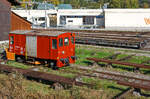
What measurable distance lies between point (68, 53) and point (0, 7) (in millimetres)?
14796

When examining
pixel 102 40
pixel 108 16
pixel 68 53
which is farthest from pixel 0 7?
pixel 108 16

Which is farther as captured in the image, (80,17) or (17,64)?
(80,17)

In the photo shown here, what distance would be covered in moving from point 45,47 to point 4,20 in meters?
14.1

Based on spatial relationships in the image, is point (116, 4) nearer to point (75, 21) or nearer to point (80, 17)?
point (80, 17)

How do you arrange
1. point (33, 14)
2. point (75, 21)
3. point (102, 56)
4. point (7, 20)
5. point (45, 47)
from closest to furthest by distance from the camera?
point (45, 47) → point (102, 56) → point (7, 20) → point (75, 21) → point (33, 14)

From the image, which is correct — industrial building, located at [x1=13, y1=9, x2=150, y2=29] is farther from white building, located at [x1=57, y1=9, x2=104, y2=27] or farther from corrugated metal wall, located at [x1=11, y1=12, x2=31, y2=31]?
corrugated metal wall, located at [x1=11, y1=12, x2=31, y2=31]

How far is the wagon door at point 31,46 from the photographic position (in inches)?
649

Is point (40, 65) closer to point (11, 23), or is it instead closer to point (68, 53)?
point (68, 53)

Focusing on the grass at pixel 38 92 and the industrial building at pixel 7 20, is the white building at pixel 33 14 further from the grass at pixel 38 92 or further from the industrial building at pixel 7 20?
the grass at pixel 38 92

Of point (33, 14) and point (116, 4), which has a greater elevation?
point (116, 4)

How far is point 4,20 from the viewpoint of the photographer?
27.9 metres

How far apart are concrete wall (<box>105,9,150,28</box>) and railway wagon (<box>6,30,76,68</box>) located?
1600 inches

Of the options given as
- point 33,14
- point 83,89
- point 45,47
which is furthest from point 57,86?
point 33,14

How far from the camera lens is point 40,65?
17.0 m
